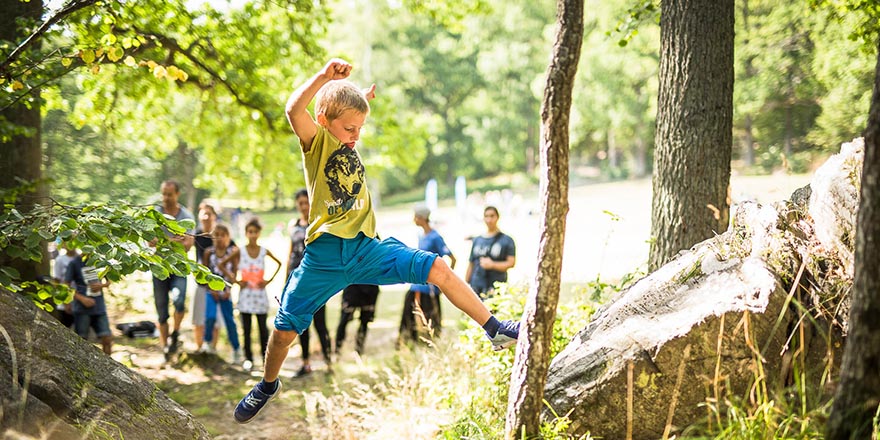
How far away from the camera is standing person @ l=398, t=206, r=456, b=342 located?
7488mm

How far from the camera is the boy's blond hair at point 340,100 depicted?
146 inches

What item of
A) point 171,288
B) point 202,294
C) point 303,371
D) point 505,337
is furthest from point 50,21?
point 202,294

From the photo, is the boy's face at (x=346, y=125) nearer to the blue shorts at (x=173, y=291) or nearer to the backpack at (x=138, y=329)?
the blue shorts at (x=173, y=291)

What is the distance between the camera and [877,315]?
2.39m

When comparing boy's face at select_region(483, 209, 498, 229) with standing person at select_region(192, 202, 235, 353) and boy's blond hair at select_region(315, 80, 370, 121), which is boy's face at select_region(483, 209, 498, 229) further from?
boy's blond hair at select_region(315, 80, 370, 121)

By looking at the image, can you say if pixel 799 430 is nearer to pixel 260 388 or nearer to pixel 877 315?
pixel 877 315

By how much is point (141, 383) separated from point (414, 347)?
163 inches

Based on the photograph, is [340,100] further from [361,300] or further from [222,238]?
[222,238]

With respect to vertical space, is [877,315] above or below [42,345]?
above

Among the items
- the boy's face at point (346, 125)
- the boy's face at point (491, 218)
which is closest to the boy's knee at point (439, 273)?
the boy's face at point (346, 125)

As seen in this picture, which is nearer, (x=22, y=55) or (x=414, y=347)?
(x=22, y=55)

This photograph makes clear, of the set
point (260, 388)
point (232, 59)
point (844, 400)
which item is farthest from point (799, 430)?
point (232, 59)

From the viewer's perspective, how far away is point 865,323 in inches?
95.2

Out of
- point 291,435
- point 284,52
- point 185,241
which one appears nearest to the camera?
point 291,435
